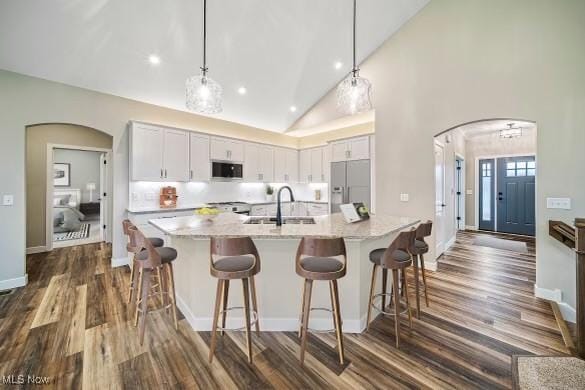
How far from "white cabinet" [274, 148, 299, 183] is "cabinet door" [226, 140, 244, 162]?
1.08m

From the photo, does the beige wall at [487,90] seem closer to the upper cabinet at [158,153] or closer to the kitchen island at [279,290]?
the kitchen island at [279,290]

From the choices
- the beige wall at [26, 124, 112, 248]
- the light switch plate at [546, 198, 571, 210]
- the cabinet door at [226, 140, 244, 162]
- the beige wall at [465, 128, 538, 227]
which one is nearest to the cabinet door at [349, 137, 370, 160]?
the cabinet door at [226, 140, 244, 162]

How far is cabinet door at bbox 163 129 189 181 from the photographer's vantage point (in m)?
4.63

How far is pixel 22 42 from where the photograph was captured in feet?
9.96

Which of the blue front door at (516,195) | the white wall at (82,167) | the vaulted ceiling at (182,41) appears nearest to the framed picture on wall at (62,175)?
the white wall at (82,167)

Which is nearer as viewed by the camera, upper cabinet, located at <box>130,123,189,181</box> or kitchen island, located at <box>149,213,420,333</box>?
kitchen island, located at <box>149,213,420,333</box>

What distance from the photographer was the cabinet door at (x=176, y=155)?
15.2 feet

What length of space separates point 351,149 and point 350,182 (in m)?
0.76

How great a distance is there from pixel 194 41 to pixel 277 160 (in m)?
3.44

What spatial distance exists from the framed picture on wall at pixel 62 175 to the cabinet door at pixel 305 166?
25.7 feet

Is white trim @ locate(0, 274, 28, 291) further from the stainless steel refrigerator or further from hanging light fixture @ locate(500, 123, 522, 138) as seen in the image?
hanging light fixture @ locate(500, 123, 522, 138)

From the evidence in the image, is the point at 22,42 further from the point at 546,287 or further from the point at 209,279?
the point at 546,287

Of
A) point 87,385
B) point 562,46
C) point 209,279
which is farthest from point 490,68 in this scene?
point 87,385

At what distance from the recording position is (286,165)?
688 centimetres
